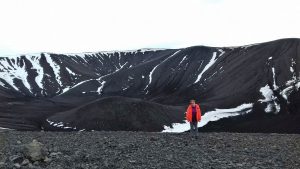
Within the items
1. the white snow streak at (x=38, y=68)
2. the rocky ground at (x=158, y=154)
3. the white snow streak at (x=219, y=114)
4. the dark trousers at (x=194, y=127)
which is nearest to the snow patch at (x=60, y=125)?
the white snow streak at (x=219, y=114)

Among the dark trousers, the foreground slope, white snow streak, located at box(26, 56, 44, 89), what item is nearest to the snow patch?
the foreground slope

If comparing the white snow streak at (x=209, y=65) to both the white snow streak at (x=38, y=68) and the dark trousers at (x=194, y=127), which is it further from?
the dark trousers at (x=194, y=127)

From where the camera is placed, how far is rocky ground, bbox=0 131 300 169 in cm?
1720

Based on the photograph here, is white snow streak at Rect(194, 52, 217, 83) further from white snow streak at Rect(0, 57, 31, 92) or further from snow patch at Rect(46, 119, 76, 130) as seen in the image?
white snow streak at Rect(0, 57, 31, 92)

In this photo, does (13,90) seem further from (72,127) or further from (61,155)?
(61,155)

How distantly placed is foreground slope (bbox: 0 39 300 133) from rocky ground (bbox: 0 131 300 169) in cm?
3521

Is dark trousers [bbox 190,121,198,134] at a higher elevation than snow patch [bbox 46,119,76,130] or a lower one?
higher

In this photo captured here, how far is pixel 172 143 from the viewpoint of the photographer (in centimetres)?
2328

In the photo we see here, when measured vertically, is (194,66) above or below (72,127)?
above

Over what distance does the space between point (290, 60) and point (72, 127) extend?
4612 cm

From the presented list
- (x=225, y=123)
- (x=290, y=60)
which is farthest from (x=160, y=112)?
Result: (x=290, y=60)

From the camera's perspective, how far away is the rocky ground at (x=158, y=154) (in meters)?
17.2

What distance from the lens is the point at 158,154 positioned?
784 inches

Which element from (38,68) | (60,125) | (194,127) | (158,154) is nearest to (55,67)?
(38,68)
